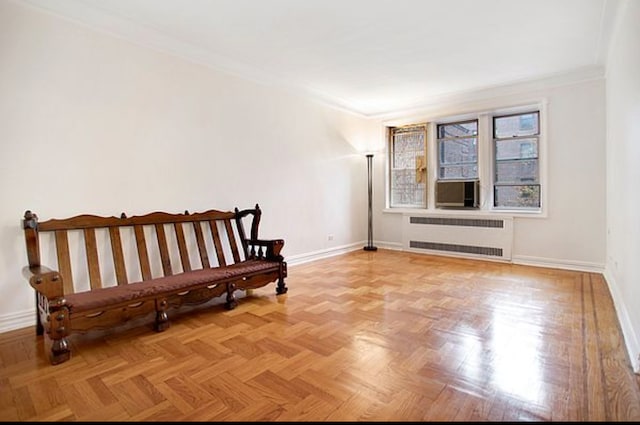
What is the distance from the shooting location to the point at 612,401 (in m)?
1.61

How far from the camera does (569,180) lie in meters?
4.38

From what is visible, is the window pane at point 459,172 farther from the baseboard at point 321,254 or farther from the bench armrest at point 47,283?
the bench armrest at point 47,283

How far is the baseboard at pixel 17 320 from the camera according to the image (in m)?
2.50

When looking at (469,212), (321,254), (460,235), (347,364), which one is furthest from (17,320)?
(469,212)

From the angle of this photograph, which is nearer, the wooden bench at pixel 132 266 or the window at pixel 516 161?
the wooden bench at pixel 132 266

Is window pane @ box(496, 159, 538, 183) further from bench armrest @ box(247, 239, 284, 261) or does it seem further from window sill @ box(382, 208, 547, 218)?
bench armrest @ box(247, 239, 284, 261)

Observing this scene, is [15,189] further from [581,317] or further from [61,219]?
[581,317]

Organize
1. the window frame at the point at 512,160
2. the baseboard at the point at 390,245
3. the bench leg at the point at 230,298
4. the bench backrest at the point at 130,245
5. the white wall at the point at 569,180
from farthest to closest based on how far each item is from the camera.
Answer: the baseboard at the point at 390,245
the window frame at the point at 512,160
the white wall at the point at 569,180
the bench leg at the point at 230,298
the bench backrest at the point at 130,245

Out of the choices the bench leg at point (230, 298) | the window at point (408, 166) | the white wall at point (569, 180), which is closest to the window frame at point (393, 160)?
the window at point (408, 166)

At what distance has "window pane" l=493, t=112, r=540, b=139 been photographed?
4.82 metres

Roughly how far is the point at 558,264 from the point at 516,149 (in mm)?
1649

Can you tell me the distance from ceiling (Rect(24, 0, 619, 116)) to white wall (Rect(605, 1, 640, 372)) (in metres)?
0.46

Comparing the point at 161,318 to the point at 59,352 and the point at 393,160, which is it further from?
the point at 393,160

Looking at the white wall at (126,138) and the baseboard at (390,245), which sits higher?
the white wall at (126,138)
